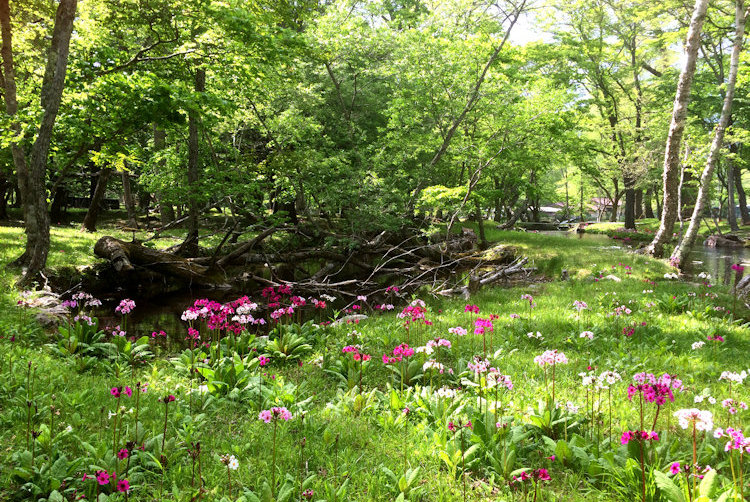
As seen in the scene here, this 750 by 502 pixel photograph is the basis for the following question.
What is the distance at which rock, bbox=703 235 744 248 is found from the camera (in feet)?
85.6

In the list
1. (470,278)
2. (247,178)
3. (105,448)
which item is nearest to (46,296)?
(105,448)

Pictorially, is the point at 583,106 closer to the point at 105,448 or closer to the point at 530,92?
the point at 530,92

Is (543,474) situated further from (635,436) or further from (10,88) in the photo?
(10,88)

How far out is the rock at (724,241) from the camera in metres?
26.1

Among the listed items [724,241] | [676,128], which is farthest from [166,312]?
[724,241]

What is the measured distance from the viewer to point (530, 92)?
65.1 feet

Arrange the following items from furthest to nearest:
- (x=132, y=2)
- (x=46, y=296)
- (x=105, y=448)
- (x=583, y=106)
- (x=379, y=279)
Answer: (x=583, y=106) → (x=379, y=279) → (x=132, y=2) → (x=46, y=296) → (x=105, y=448)

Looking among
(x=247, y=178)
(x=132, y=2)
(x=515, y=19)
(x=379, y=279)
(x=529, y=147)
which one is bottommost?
(x=379, y=279)

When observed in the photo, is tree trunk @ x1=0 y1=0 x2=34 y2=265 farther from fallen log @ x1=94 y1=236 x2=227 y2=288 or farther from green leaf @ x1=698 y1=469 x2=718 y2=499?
green leaf @ x1=698 y1=469 x2=718 y2=499

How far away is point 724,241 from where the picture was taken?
86.8ft

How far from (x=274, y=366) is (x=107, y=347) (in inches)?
100

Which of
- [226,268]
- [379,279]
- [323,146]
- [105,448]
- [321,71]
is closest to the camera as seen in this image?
[105,448]

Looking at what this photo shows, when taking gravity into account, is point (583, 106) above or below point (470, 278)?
above

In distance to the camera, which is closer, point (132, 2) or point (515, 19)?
point (132, 2)
